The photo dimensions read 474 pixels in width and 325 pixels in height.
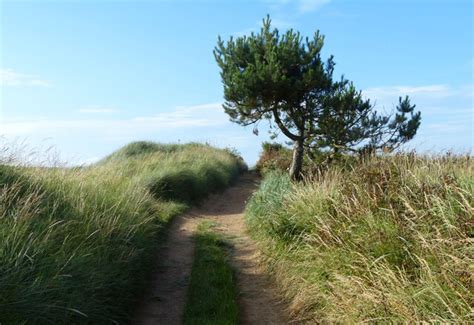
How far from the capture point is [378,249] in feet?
19.6

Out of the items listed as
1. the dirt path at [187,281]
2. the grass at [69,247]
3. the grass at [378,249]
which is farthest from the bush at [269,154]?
the grass at [378,249]

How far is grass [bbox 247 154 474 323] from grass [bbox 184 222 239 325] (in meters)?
0.84

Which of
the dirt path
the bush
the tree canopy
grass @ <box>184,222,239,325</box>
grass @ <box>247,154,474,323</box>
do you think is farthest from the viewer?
the bush

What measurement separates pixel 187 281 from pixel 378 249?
3668 mm

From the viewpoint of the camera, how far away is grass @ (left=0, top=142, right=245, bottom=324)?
4781 millimetres

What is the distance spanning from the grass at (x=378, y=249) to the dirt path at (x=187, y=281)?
357mm

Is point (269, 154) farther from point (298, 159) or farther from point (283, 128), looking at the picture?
point (283, 128)

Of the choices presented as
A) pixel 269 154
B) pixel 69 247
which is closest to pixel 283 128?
pixel 69 247

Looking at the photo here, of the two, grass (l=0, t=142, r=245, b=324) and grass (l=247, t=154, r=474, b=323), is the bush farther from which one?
grass (l=247, t=154, r=474, b=323)

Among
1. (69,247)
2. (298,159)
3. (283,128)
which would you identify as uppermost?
(283,128)

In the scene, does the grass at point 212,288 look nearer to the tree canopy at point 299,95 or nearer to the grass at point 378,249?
the grass at point 378,249

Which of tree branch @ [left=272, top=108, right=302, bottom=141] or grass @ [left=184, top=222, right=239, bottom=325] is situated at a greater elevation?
tree branch @ [left=272, top=108, right=302, bottom=141]

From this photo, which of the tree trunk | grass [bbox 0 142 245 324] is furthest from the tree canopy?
grass [bbox 0 142 245 324]

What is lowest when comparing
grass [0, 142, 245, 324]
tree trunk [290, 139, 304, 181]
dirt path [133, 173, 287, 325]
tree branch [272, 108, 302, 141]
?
dirt path [133, 173, 287, 325]
